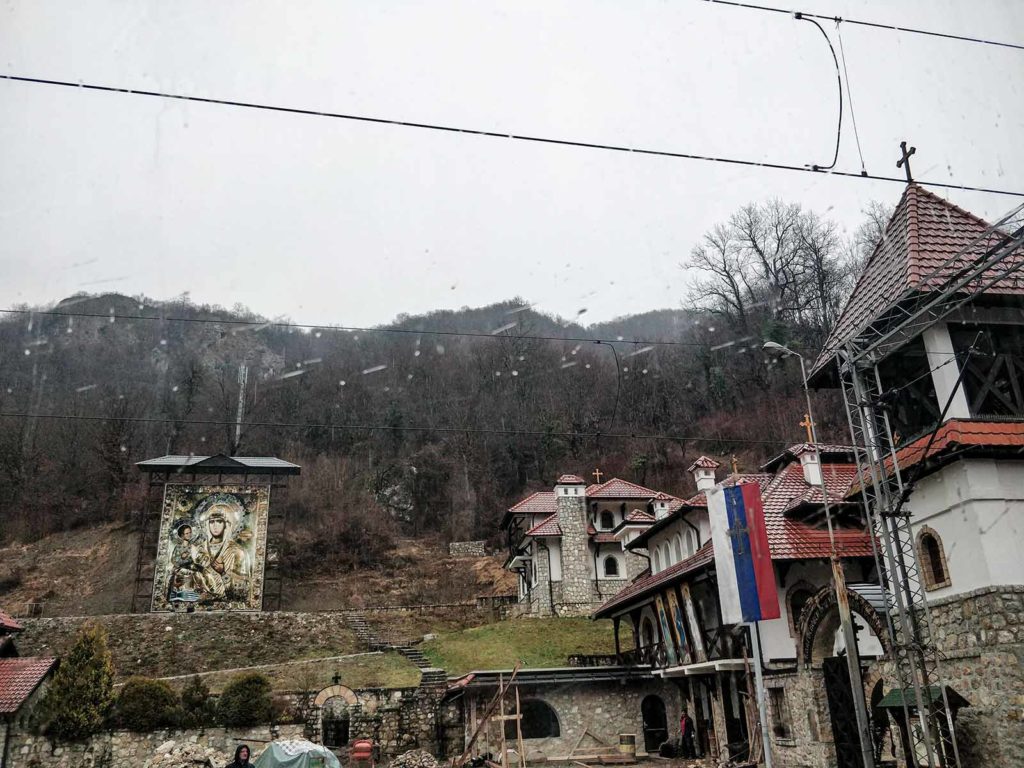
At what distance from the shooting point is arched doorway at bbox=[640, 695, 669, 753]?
72.6 ft

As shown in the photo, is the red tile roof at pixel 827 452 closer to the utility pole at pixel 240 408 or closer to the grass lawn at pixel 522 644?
the grass lawn at pixel 522 644

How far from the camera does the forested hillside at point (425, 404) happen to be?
4975cm

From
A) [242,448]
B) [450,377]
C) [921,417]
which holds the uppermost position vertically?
[450,377]

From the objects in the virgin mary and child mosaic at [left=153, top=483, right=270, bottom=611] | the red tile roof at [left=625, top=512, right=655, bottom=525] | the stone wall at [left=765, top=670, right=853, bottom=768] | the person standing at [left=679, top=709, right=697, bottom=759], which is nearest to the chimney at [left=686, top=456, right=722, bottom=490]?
the person standing at [left=679, top=709, right=697, bottom=759]

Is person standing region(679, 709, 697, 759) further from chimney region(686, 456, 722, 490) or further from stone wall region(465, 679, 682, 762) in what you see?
chimney region(686, 456, 722, 490)

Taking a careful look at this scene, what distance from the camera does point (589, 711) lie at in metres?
21.8

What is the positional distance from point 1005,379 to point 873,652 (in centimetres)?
749

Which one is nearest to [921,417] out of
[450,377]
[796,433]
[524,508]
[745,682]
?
[745,682]

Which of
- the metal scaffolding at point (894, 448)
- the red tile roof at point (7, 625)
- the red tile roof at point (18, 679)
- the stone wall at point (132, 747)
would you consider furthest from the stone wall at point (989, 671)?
the red tile roof at point (7, 625)

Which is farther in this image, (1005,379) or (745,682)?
(745,682)

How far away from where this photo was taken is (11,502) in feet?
180

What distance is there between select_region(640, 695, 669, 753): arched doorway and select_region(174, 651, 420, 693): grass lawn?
6.91 meters

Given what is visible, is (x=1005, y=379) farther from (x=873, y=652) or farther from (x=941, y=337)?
(x=873, y=652)

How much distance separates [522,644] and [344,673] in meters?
6.56
